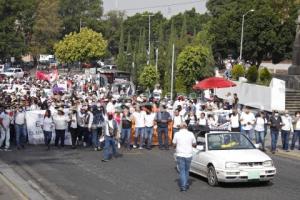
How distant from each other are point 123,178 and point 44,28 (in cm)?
8875

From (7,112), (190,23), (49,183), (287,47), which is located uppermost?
(190,23)

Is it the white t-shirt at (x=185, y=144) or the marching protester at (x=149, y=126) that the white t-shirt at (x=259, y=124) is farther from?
the white t-shirt at (x=185, y=144)

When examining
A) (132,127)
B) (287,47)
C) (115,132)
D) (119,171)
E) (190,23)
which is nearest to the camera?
(119,171)

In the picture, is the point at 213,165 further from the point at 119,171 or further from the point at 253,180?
the point at 119,171

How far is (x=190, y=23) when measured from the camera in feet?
390

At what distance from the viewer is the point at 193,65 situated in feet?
172

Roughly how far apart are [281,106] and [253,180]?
81.5 feet

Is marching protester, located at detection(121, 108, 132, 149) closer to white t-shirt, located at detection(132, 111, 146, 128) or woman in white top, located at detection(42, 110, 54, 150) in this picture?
white t-shirt, located at detection(132, 111, 146, 128)

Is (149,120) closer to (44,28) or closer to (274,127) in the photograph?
(274,127)

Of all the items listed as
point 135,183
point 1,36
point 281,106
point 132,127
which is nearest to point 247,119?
point 132,127

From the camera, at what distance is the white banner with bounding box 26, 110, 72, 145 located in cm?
2488

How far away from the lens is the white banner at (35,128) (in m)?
24.9

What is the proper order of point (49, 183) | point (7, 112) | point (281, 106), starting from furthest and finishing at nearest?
point (281, 106) < point (7, 112) < point (49, 183)

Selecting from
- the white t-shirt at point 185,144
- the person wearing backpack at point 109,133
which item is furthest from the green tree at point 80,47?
the white t-shirt at point 185,144
